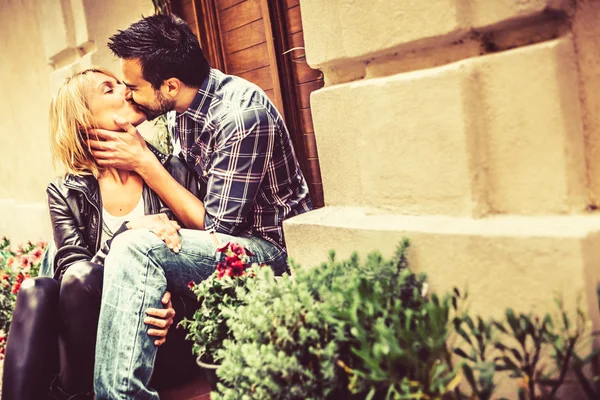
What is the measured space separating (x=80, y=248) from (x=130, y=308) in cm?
75

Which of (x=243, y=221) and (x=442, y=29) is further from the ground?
(x=442, y=29)

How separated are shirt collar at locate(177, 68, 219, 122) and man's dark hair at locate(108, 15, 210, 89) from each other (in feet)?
0.17

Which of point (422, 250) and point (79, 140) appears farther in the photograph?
point (79, 140)

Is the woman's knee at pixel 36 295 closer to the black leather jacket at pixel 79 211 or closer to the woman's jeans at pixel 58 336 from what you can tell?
the woman's jeans at pixel 58 336

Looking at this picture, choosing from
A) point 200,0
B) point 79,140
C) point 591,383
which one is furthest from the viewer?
point 200,0

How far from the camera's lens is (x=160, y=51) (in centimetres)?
324

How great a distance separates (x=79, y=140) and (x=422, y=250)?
2.03 metres

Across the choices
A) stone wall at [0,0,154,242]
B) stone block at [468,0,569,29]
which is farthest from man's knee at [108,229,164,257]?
stone wall at [0,0,154,242]

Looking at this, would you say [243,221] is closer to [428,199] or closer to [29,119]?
[428,199]

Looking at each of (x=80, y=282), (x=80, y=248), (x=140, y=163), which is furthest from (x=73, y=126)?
(x=80, y=282)

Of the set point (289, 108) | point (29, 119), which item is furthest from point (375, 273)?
point (29, 119)

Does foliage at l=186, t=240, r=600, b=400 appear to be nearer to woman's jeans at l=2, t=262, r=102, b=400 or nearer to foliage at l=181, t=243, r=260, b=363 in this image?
foliage at l=181, t=243, r=260, b=363

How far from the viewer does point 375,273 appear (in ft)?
6.49

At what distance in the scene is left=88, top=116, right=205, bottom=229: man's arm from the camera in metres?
3.28
